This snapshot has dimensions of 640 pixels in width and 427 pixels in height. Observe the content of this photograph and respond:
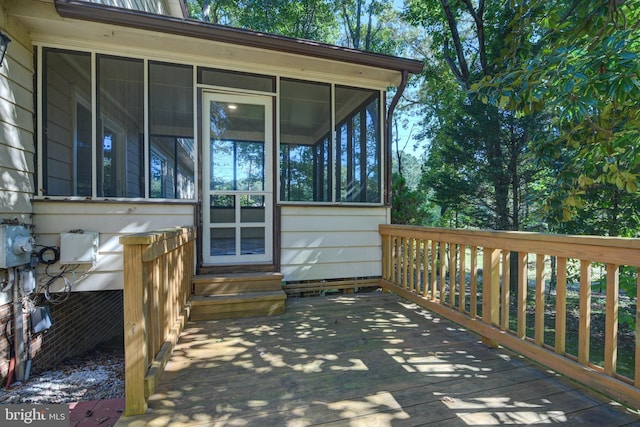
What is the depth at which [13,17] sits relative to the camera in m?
2.76

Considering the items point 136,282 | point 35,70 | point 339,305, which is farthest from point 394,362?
point 35,70

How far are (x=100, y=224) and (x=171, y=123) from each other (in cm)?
137

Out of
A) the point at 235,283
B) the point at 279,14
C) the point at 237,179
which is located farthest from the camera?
the point at 279,14

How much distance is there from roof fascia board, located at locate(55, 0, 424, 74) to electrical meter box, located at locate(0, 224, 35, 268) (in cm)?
→ 195

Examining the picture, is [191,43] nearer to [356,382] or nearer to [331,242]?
[331,242]

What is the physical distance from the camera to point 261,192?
153 inches

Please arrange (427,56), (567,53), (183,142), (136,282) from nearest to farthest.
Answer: (136,282) → (567,53) → (183,142) → (427,56)

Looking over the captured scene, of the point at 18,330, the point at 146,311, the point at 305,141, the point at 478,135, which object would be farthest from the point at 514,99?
the point at 478,135

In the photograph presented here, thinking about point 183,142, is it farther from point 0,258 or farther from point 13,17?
point 0,258

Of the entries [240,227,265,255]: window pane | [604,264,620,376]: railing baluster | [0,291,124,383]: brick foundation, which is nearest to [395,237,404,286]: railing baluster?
[240,227,265,255]: window pane

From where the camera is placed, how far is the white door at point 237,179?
373cm

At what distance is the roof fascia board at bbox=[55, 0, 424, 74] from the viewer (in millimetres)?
2730

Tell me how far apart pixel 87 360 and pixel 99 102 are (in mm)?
2809

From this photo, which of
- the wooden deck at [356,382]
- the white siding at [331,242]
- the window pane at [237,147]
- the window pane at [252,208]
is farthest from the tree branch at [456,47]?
the wooden deck at [356,382]
